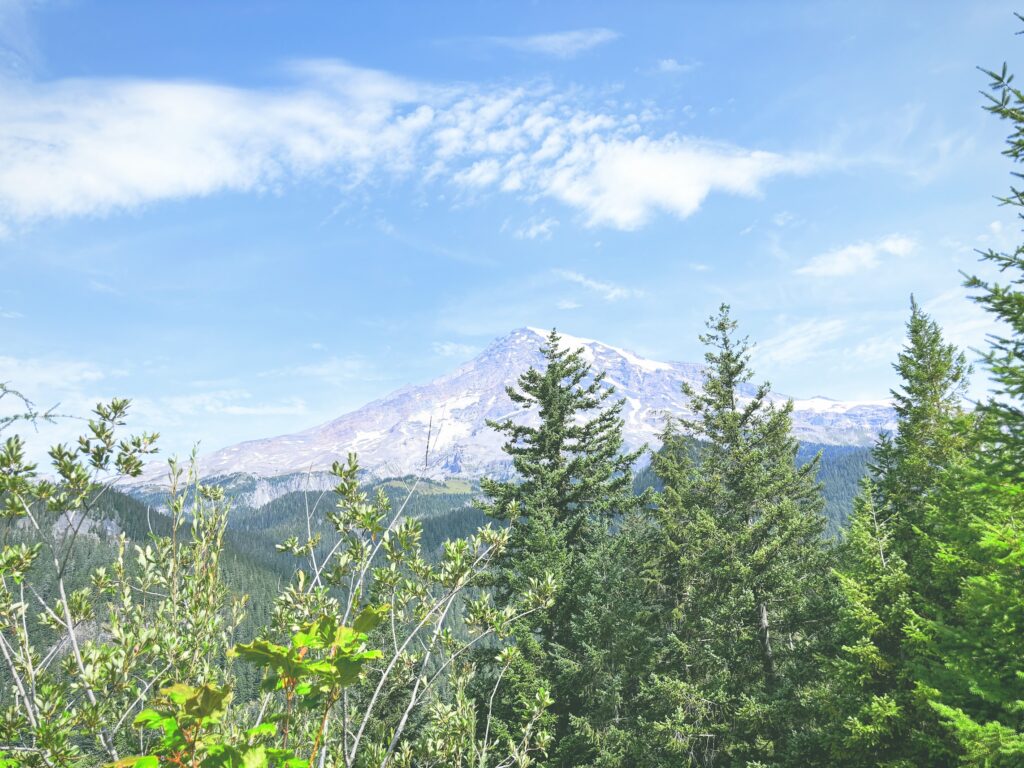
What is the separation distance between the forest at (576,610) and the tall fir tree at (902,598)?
0.07 meters

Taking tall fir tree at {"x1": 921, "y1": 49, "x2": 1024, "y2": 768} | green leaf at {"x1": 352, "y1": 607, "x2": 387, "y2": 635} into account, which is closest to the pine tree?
tall fir tree at {"x1": 921, "y1": 49, "x2": 1024, "y2": 768}

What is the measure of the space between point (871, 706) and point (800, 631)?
5.28 m

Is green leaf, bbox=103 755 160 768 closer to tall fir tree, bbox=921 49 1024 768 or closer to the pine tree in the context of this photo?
tall fir tree, bbox=921 49 1024 768

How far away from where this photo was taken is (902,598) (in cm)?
1120

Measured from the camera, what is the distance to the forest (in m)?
3.46

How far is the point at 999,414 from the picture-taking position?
25.2ft

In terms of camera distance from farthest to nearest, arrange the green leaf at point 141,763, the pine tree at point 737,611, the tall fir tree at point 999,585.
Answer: the pine tree at point 737,611
the tall fir tree at point 999,585
the green leaf at point 141,763

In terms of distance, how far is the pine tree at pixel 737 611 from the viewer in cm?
1502

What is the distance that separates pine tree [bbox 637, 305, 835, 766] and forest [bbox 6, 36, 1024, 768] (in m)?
0.10

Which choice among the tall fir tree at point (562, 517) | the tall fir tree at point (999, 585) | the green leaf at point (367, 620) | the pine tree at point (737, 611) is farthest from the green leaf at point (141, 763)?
the pine tree at point (737, 611)

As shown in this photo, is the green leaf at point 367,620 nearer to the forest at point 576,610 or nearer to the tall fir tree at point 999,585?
the forest at point 576,610

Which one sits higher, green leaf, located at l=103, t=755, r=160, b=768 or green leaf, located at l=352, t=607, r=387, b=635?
green leaf, located at l=352, t=607, r=387, b=635

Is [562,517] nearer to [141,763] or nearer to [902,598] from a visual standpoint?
[902,598]

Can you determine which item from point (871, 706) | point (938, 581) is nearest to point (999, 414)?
point (938, 581)
